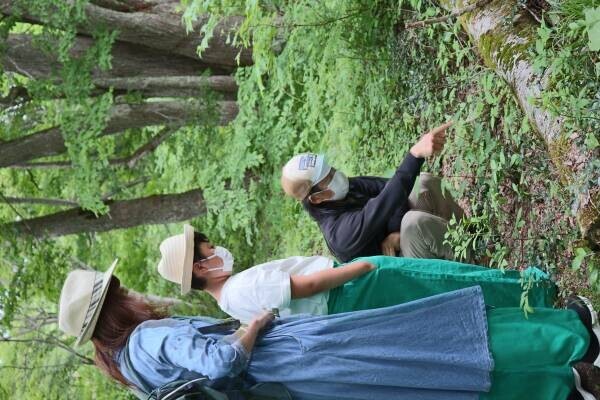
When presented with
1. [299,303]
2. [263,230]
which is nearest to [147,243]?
[263,230]

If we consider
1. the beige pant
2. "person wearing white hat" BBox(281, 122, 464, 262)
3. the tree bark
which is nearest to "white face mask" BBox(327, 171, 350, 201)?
"person wearing white hat" BBox(281, 122, 464, 262)

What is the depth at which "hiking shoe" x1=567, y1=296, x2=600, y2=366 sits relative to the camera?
3.79 meters

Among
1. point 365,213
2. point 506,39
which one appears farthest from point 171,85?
point 506,39

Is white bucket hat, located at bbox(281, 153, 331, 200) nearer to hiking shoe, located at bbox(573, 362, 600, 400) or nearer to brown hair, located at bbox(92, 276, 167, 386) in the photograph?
brown hair, located at bbox(92, 276, 167, 386)

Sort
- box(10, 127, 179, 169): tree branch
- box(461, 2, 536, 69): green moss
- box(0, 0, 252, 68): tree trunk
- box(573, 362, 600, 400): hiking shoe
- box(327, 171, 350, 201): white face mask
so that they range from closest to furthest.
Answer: box(573, 362, 600, 400): hiking shoe
box(461, 2, 536, 69): green moss
box(327, 171, 350, 201): white face mask
box(0, 0, 252, 68): tree trunk
box(10, 127, 179, 169): tree branch

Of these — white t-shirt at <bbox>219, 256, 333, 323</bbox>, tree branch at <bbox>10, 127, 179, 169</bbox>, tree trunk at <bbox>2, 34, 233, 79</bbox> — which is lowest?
white t-shirt at <bbox>219, 256, 333, 323</bbox>

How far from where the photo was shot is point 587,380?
12.1ft

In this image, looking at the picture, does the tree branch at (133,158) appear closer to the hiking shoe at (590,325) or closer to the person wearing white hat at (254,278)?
the person wearing white hat at (254,278)

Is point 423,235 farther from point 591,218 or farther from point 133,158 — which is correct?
point 133,158

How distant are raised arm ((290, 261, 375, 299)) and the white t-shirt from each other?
0.14 ft

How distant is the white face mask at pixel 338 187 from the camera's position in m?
4.85

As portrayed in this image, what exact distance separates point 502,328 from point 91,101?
5760mm

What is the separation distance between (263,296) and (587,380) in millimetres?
1636

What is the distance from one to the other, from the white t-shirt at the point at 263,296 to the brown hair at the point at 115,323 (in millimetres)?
413
